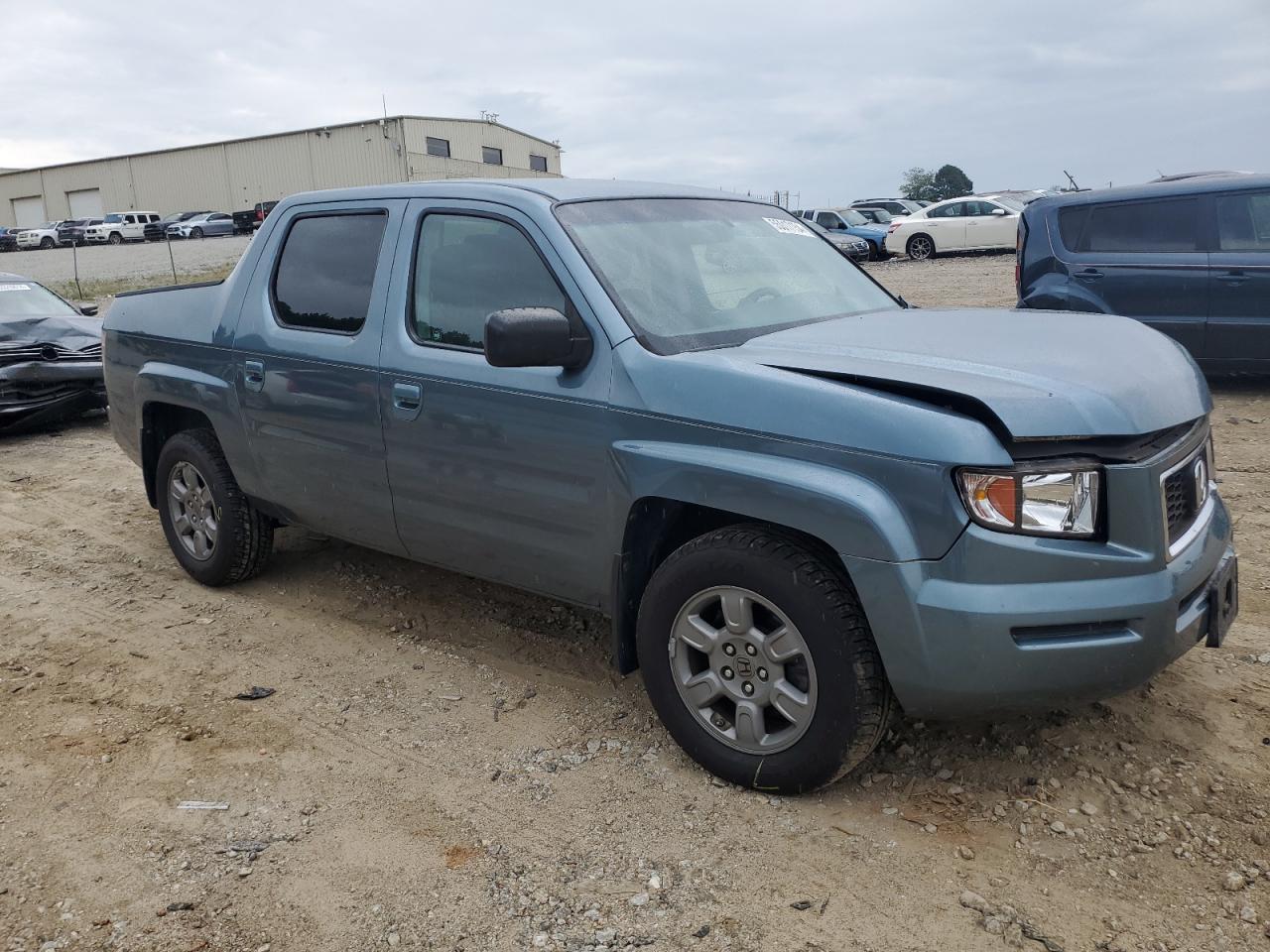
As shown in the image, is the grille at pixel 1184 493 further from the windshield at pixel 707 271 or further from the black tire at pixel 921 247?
the black tire at pixel 921 247

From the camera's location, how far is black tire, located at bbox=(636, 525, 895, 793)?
9.52 feet

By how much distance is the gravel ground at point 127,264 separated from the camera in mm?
24734

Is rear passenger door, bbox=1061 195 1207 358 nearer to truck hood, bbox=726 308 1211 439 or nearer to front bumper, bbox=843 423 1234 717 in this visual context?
truck hood, bbox=726 308 1211 439

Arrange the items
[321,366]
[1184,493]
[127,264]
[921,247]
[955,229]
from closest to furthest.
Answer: [1184,493]
[321,366]
[955,229]
[921,247]
[127,264]

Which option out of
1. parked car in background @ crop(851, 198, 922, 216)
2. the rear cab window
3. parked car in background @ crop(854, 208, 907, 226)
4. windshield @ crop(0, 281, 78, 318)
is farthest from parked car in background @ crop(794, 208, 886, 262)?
windshield @ crop(0, 281, 78, 318)

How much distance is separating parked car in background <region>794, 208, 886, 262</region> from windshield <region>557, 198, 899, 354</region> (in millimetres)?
21143

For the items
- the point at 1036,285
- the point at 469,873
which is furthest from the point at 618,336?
the point at 1036,285

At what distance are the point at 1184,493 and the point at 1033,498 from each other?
63 centimetres

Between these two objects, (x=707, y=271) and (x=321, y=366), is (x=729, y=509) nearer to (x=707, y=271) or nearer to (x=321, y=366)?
(x=707, y=271)

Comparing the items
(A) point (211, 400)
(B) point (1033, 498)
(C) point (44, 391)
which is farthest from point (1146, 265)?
→ (C) point (44, 391)

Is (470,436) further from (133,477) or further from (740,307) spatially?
(133,477)

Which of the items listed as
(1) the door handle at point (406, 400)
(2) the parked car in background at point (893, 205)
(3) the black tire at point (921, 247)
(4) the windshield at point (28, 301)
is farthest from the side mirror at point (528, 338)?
(2) the parked car in background at point (893, 205)

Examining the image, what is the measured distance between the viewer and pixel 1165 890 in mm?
2684

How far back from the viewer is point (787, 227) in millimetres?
4516
